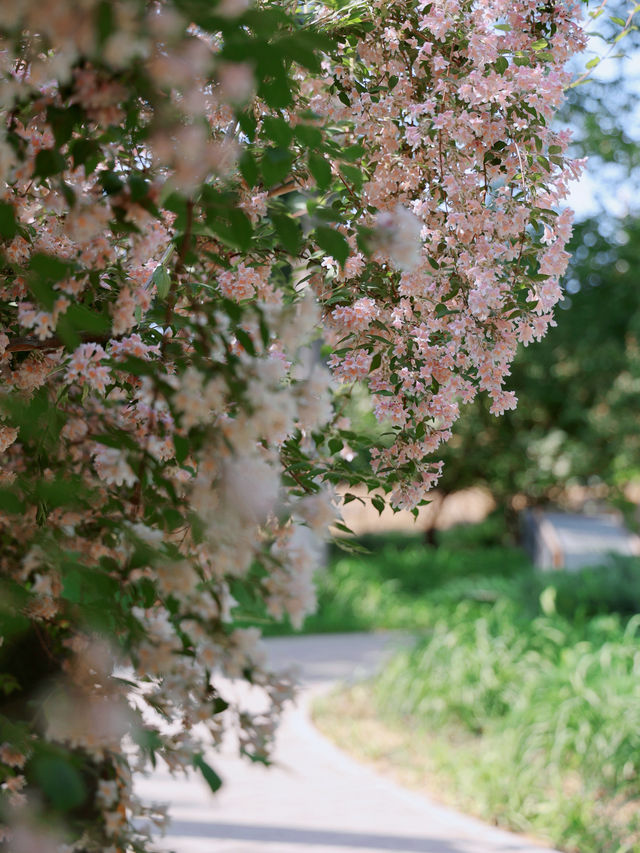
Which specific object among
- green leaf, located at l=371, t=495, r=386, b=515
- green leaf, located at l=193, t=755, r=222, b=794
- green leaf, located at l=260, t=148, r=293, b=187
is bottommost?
green leaf, located at l=193, t=755, r=222, b=794

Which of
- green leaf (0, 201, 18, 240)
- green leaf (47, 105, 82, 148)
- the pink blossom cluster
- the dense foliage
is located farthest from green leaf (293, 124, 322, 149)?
the dense foliage

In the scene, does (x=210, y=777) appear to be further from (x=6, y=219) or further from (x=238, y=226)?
(x=6, y=219)

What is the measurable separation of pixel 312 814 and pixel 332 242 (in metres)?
3.75

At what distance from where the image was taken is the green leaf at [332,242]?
1225 mm

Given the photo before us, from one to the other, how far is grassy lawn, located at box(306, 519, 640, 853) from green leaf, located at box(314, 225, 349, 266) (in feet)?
5.25

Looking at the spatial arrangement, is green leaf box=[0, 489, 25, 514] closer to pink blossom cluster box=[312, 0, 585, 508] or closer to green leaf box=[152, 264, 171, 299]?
green leaf box=[152, 264, 171, 299]

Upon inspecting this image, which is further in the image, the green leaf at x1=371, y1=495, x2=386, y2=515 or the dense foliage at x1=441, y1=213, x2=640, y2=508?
the dense foliage at x1=441, y1=213, x2=640, y2=508

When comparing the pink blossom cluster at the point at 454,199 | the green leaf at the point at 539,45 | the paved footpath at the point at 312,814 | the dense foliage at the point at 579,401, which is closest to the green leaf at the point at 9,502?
the pink blossom cluster at the point at 454,199

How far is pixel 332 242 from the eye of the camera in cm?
123

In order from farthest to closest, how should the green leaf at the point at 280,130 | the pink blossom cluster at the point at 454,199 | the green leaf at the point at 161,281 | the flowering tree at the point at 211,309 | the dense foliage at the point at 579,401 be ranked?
1. the dense foliage at the point at 579,401
2. the pink blossom cluster at the point at 454,199
3. the green leaf at the point at 161,281
4. the green leaf at the point at 280,130
5. the flowering tree at the point at 211,309

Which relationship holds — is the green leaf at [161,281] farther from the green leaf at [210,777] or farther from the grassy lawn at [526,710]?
the grassy lawn at [526,710]

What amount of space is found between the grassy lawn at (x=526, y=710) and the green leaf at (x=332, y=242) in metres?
1.60

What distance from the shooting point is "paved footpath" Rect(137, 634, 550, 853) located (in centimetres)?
390

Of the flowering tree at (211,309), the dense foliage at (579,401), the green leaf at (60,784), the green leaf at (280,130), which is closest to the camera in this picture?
the green leaf at (60,784)
